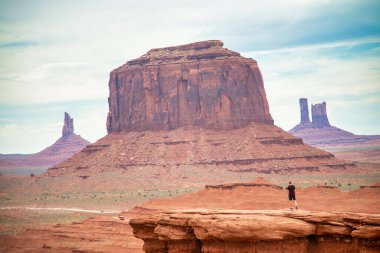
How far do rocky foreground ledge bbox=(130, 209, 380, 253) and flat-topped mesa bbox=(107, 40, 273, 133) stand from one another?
97.3 m

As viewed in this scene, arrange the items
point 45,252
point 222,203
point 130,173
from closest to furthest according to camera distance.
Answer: point 45,252 → point 222,203 → point 130,173

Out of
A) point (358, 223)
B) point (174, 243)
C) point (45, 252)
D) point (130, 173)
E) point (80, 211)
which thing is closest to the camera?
point (358, 223)

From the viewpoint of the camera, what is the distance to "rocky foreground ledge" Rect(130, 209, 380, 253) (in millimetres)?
19578

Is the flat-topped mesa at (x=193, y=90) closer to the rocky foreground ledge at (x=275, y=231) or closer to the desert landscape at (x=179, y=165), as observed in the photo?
the desert landscape at (x=179, y=165)

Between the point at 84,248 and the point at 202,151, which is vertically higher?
the point at 202,151

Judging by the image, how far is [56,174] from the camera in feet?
395

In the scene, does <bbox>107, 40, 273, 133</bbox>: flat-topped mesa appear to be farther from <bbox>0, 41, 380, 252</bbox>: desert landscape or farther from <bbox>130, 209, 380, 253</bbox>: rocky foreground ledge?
<bbox>130, 209, 380, 253</bbox>: rocky foreground ledge

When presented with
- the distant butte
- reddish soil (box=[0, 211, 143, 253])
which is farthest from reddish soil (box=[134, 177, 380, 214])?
the distant butte

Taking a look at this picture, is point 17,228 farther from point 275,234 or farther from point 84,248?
point 275,234

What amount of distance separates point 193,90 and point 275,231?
330 feet

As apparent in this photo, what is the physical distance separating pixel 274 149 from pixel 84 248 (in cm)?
6337

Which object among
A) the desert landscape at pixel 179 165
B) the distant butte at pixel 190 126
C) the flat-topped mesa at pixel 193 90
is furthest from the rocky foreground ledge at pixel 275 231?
the flat-topped mesa at pixel 193 90

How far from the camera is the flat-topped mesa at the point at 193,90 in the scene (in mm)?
119125

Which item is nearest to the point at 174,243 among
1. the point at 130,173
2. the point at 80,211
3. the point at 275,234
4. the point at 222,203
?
the point at 275,234
